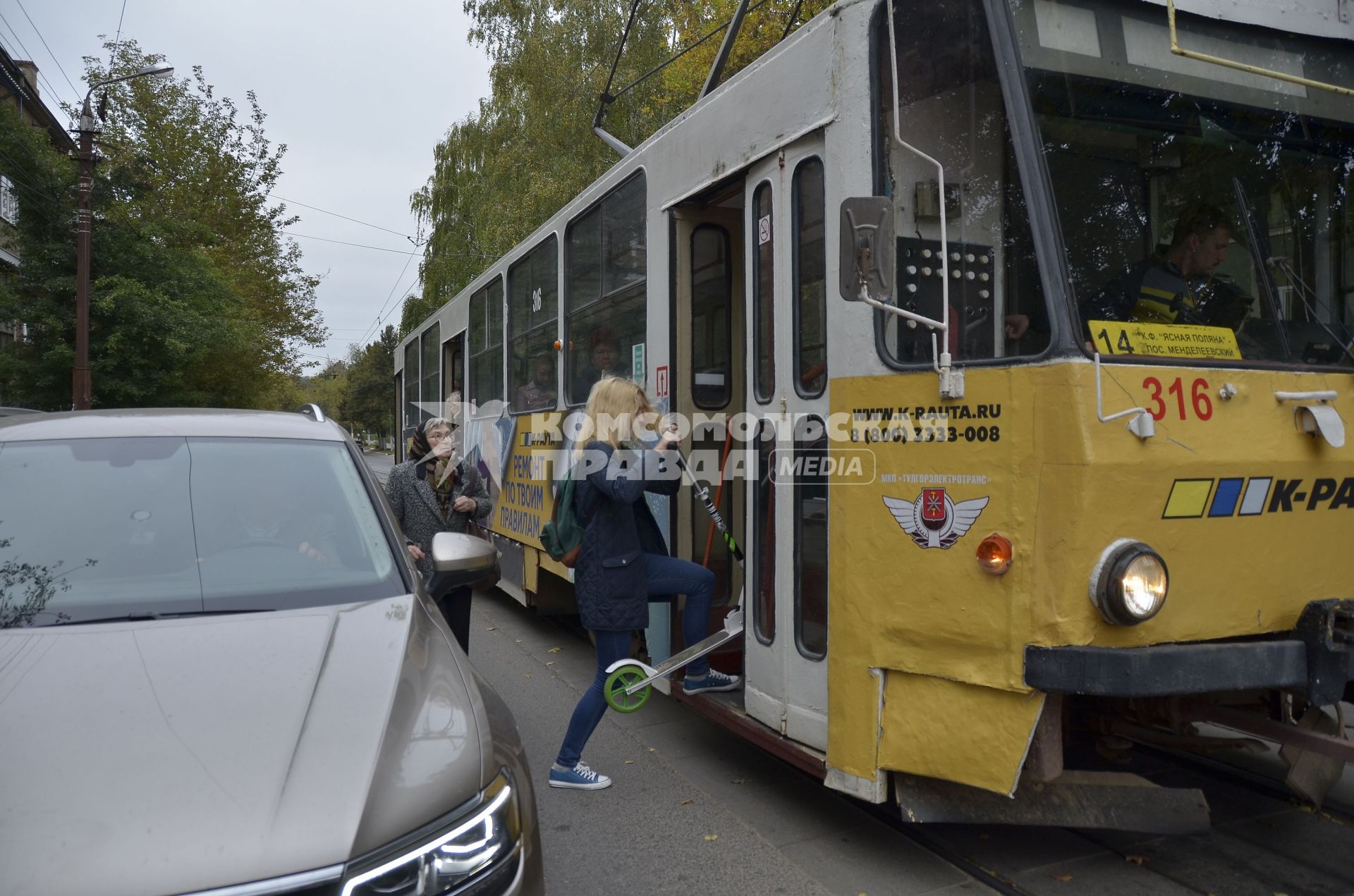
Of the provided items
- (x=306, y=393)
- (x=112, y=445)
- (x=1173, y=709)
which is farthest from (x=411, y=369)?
(x=306, y=393)

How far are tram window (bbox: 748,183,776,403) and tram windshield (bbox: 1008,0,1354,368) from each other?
1318mm

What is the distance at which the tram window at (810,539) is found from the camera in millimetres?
3971

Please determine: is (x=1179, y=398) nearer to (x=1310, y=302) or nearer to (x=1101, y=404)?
(x=1101, y=404)

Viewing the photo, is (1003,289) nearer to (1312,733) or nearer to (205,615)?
(1312,733)

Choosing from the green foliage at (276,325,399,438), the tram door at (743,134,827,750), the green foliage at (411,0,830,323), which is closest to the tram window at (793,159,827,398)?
the tram door at (743,134,827,750)

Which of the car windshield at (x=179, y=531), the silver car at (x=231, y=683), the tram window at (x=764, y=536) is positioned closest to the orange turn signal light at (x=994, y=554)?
the tram window at (x=764, y=536)

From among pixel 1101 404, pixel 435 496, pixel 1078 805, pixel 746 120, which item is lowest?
pixel 1078 805

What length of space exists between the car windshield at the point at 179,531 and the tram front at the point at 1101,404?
5.86 feet

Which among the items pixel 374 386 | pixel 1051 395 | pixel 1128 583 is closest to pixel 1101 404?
pixel 1051 395

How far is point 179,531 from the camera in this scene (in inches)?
125

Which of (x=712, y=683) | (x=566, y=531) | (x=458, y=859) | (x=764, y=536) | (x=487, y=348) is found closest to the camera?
(x=458, y=859)

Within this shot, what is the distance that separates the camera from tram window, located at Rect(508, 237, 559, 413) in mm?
7438

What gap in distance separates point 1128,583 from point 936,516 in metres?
0.64

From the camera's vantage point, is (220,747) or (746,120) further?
(746,120)
